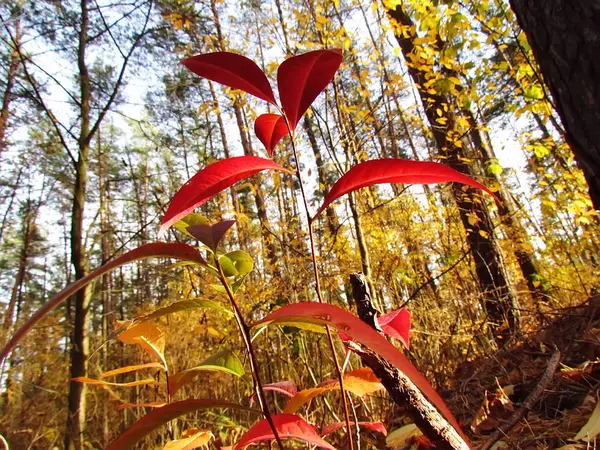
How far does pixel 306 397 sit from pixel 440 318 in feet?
7.88

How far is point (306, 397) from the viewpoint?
576 mm

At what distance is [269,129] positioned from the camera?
1.87 ft

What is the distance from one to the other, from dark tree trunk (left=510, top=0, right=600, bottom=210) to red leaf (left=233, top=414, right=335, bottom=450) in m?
0.88

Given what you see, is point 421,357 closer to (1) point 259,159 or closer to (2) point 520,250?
(2) point 520,250

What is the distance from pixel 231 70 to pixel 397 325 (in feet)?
1.35

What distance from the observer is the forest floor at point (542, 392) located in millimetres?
950

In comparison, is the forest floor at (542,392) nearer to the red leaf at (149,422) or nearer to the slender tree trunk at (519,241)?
the red leaf at (149,422)

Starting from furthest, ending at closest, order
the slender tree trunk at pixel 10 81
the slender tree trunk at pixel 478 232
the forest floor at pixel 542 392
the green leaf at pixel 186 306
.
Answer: the slender tree trunk at pixel 10 81
the slender tree trunk at pixel 478 232
the forest floor at pixel 542 392
the green leaf at pixel 186 306

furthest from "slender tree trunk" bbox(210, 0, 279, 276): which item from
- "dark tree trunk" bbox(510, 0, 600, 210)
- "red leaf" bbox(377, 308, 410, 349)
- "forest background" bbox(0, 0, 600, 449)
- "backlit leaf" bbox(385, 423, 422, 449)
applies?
"red leaf" bbox(377, 308, 410, 349)

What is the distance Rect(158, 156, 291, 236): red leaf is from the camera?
38cm

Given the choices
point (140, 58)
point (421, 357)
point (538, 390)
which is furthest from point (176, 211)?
point (140, 58)

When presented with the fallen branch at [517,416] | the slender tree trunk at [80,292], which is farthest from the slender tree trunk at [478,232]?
the slender tree trunk at [80,292]

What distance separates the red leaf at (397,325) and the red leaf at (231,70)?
348 mm

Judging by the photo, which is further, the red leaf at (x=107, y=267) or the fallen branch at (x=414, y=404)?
the fallen branch at (x=414, y=404)
